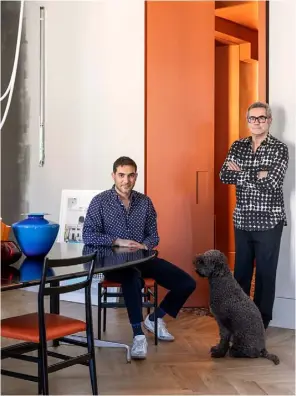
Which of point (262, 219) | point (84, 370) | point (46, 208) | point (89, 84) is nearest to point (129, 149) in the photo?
point (89, 84)

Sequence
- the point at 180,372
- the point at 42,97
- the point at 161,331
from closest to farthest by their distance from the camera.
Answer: the point at 180,372
the point at 161,331
the point at 42,97

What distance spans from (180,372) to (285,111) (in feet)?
6.90

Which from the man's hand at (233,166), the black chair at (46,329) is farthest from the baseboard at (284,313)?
the black chair at (46,329)

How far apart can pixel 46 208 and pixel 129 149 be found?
1105 millimetres

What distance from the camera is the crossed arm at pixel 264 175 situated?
396cm

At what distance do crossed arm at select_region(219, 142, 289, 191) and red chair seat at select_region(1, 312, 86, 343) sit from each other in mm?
1701

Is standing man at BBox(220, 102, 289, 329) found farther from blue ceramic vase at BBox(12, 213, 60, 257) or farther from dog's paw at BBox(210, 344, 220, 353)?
blue ceramic vase at BBox(12, 213, 60, 257)

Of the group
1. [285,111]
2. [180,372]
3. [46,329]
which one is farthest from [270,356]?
[285,111]

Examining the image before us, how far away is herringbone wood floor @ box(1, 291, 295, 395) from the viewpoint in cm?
301

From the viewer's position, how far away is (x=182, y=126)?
4.97 m

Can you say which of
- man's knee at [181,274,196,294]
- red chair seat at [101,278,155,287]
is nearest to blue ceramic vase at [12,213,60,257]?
red chair seat at [101,278,155,287]

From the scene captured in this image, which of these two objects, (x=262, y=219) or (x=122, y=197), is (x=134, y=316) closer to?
(x=122, y=197)

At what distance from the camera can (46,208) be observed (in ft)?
18.5

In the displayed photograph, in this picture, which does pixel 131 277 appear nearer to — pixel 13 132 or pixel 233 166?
pixel 233 166
